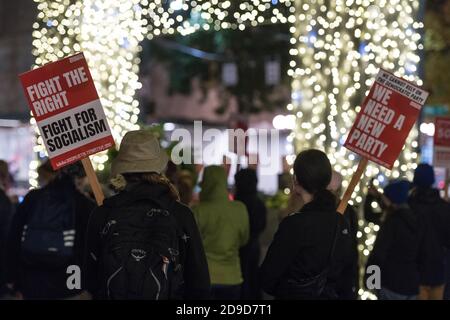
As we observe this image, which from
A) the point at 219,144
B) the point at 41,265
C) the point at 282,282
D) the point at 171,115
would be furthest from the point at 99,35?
the point at 171,115

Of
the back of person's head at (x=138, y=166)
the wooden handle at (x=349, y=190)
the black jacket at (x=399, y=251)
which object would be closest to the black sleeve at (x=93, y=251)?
the back of person's head at (x=138, y=166)

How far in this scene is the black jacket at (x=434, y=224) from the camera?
30.3 ft

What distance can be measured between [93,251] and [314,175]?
139 centimetres

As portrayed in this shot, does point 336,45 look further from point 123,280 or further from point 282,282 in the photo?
point 123,280

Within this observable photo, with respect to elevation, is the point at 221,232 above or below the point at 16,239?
below

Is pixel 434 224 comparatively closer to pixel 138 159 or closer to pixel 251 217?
pixel 251 217

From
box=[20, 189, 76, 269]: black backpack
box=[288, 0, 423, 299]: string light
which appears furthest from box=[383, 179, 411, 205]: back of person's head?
box=[20, 189, 76, 269]: black backpack

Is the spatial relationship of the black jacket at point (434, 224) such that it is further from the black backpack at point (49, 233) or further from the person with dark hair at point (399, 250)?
the black backpack at point (49, 233)

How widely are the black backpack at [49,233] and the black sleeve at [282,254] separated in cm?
220

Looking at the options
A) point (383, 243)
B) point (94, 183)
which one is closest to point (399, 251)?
point (383, 243)

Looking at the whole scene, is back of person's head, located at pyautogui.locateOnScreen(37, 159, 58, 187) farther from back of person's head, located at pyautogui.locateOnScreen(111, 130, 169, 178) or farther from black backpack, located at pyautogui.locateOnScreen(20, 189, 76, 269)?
back of person's head, located at pyautogui.locateOnScreen(111, 130, 169, 178)

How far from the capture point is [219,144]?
2952 centimetres

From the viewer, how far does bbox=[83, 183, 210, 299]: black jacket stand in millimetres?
5500

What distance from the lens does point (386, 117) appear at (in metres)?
7.55
